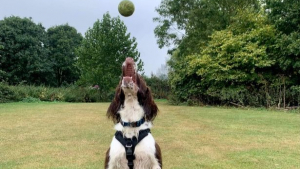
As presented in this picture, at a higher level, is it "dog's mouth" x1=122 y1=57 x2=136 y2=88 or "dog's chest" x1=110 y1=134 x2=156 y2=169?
"dog's mouth" x1=122 y1=57 x2=136 y2=88

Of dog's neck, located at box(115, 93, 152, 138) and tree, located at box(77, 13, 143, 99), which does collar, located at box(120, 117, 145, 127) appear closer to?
dog's neck, located at box(115, 93, 152, 138)

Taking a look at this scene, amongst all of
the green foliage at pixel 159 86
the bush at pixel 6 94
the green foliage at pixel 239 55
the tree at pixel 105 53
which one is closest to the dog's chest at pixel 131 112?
the green foliage at pixel 239 55

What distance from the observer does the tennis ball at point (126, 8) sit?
31.2 feet

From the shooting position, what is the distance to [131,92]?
8.82 feet

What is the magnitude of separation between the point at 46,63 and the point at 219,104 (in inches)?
921

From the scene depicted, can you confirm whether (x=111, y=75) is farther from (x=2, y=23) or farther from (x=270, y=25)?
(x=2, y=23)

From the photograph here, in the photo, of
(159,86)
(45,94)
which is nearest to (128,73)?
(45,94)

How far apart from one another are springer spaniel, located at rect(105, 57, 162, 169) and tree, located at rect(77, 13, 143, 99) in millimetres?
22226

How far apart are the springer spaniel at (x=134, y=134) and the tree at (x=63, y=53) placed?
35.1 m

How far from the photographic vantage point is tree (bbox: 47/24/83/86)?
37.3 m

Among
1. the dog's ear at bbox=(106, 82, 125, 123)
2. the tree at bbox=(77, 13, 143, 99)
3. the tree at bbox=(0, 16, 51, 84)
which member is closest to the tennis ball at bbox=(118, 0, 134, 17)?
the dog's ear at bbox=(106, 82, 125, 123)

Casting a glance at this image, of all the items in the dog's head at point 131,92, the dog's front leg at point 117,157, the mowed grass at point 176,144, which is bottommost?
the mowed grass at point 176,144

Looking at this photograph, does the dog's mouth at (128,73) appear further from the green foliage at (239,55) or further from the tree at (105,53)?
the tree at (105,53)

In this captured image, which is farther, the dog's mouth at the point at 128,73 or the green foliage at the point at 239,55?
the green foliage at the point at 239,55
